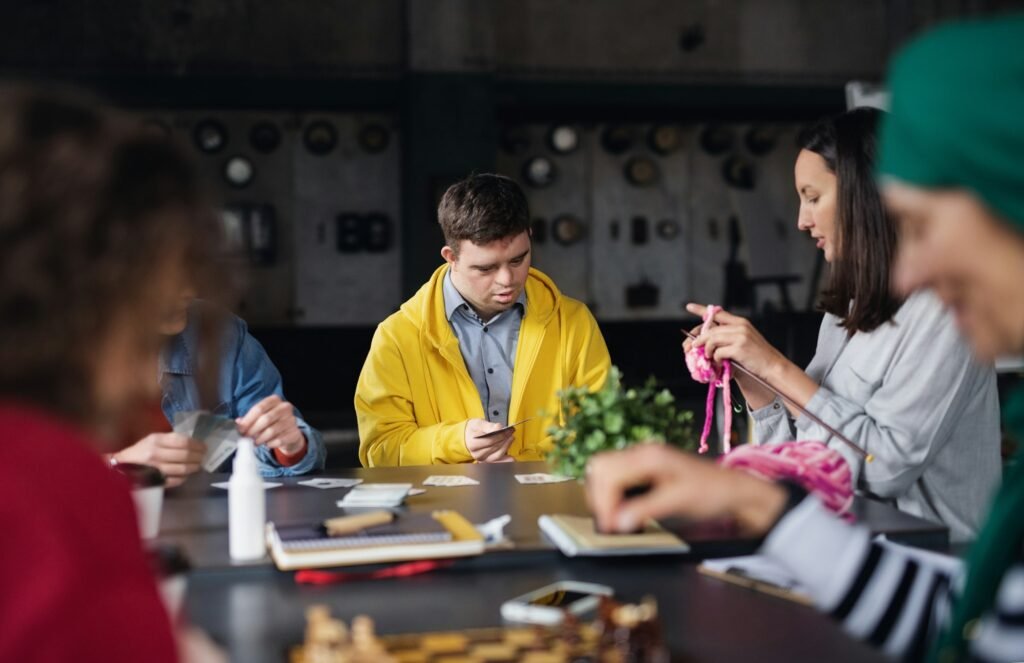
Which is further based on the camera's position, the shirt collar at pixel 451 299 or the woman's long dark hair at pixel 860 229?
the shirt collar at pixel 451 299

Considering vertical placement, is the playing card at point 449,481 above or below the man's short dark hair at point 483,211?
below

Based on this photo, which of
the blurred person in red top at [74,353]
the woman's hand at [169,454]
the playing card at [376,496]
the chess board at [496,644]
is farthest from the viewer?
the woman's hand at [169,454]

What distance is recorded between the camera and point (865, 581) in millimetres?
1501

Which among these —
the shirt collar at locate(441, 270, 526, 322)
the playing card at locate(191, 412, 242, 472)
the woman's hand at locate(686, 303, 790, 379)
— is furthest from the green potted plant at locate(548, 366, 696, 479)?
the shirt collar at locate(441, 270, 526, 322)

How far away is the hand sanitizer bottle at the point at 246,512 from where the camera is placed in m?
1.87

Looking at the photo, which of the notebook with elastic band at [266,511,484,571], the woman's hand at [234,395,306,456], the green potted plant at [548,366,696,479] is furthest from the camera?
the woman's hand at [234,395,306,456]

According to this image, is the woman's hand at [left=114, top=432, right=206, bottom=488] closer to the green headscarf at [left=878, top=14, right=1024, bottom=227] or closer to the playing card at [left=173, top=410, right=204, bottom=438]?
the playing card at [left=173, top=410, right=204, bottom=438]

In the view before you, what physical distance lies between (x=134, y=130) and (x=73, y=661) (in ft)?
1.51

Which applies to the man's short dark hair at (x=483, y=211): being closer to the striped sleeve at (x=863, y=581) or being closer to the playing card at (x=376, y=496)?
the playing card at (x=376, y=496)

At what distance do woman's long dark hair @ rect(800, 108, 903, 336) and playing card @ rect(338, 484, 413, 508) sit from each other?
1.24 metres

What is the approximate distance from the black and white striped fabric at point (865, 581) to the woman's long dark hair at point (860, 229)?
3.91 feet

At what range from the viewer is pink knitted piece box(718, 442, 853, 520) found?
199 cm

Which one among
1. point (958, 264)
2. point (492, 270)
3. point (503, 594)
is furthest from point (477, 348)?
point (958, 264)

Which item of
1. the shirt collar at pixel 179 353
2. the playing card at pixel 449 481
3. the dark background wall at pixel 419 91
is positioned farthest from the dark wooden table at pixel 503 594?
the dark background wall at pixel 419 91
